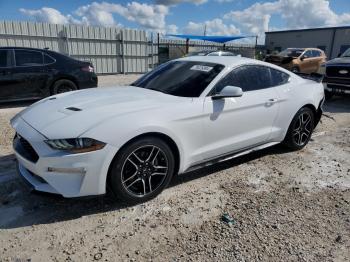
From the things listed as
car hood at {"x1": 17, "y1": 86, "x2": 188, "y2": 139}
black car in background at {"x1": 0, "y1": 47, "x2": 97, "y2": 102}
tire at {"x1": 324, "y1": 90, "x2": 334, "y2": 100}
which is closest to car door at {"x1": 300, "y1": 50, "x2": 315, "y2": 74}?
Result: tire at {"x1": 324, "y1": 90, "x2": 334, "y2": 100}

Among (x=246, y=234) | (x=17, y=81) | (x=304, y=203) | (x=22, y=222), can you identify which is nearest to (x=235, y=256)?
(x=246, y=234)

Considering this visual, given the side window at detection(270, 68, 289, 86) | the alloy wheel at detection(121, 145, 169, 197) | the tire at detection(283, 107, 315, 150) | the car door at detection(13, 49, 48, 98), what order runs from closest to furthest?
the alloy wheel at detection(121, 145, 169, 197)
the side window at detection(270, 68, 289, 86)
the tire at detection(283, 107, 315, 150)
the car door at detection(13, 49, 48, 98)

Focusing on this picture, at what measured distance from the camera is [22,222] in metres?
2.97

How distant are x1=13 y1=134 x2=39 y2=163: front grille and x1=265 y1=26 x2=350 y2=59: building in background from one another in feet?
111

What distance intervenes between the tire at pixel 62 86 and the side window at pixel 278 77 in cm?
565

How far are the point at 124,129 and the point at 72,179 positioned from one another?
2.13 ft

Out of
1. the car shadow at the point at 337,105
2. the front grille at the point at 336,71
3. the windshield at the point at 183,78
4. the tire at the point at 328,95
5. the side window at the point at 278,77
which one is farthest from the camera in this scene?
the tire at the point at 328,95

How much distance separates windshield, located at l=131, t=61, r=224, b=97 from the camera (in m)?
3.74

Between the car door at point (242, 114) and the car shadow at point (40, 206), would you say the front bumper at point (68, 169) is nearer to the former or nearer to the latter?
the car shadow at point (40, 206)

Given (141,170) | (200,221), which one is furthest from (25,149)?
(200,221)

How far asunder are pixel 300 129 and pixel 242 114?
1595 mm

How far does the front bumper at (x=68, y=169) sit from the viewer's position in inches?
109

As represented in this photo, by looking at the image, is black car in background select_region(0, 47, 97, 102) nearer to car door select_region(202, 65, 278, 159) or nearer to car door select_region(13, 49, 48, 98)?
car door select_region(13, 49, 48, 98)

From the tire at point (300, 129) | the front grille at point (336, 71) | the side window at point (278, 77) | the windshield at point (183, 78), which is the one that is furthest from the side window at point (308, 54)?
the windshield at point (183, 78)
